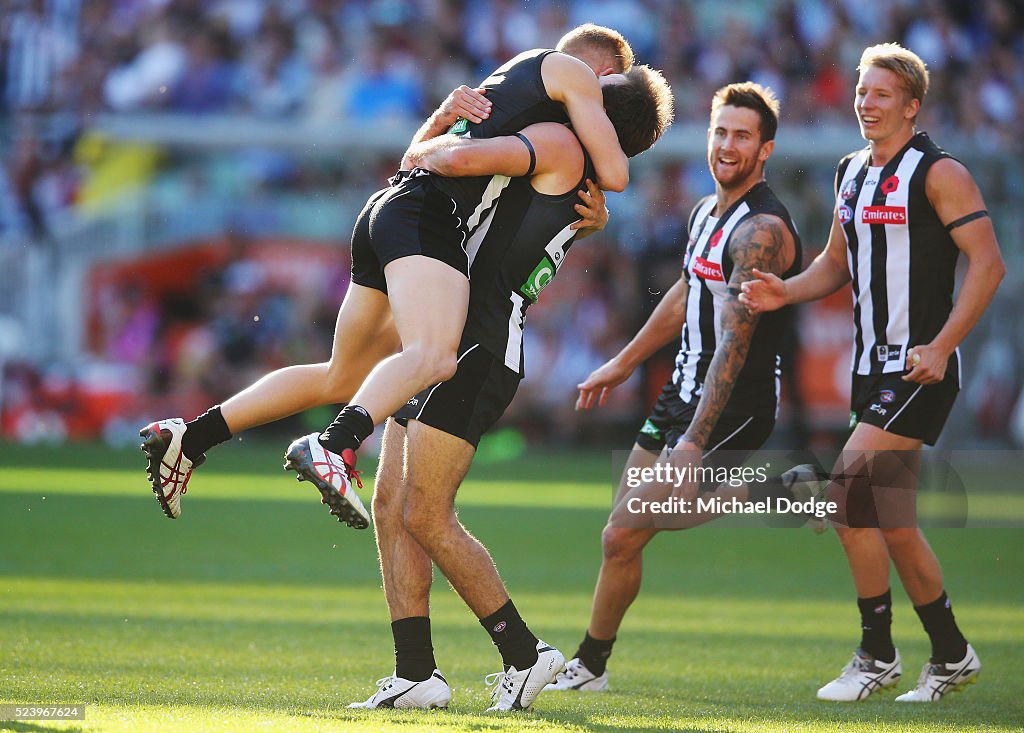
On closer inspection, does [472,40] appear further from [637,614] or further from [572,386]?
[637,614]

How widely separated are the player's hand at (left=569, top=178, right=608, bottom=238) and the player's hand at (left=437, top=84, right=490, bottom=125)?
463 mm

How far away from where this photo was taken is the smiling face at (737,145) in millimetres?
6066

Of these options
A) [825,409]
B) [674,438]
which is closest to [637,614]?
[674,438]

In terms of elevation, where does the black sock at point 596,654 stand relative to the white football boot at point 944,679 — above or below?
above

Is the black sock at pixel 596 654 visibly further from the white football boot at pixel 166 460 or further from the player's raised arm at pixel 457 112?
the player's raised arm at pixel 457 112

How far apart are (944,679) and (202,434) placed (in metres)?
3.06

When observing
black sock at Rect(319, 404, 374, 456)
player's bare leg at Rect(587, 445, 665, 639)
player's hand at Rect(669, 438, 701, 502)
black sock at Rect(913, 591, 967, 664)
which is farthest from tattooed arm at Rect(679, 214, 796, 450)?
black sock at Rect(319, 404, 374, 456)

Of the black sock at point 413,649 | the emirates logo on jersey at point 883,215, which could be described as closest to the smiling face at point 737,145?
the emirates logo on jersey at point 883,215

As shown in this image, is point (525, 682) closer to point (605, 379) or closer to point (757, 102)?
point (605, 379)

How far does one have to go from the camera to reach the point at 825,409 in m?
19.2

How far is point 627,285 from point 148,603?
44.5 feet

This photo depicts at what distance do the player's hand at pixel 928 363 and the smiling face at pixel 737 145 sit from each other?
103 centimetres

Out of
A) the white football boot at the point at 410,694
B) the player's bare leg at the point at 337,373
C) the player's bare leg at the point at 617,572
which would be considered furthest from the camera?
the player's bare leg at the point at 617,572

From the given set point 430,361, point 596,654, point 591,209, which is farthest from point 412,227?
point 596,654
